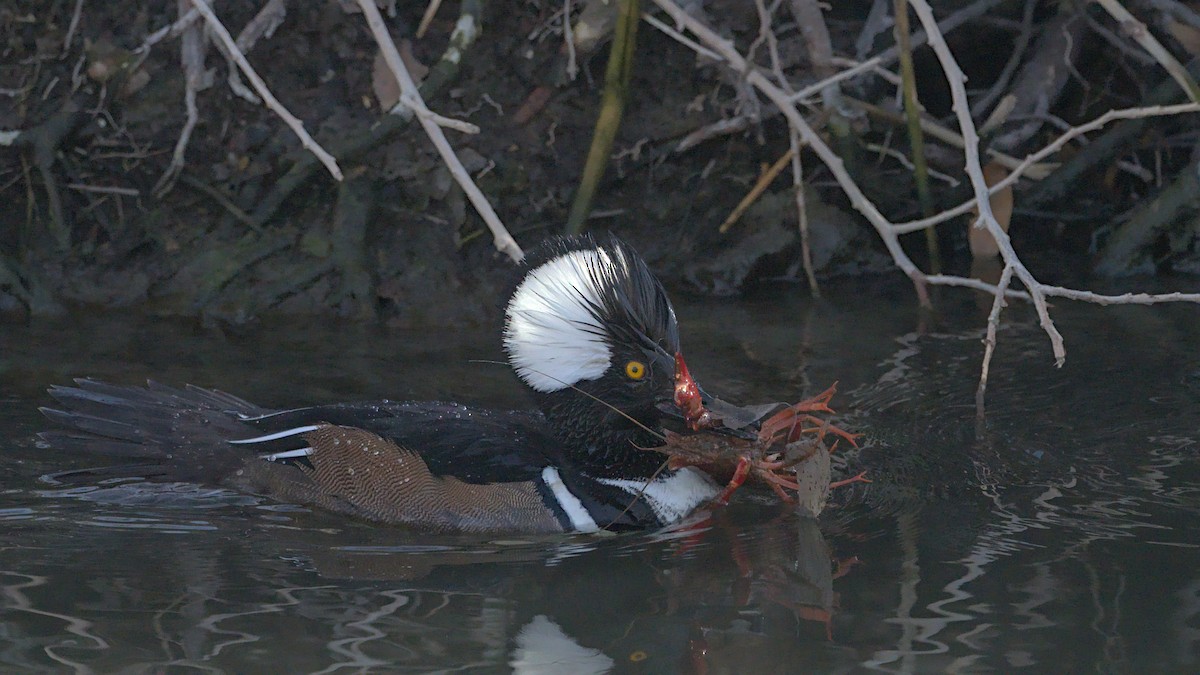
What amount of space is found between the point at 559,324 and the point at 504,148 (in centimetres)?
325

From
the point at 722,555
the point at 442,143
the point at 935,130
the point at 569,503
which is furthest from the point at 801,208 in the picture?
the point at 722,555

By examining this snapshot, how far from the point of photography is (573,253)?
4289 millimetres

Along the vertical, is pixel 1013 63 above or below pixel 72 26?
below

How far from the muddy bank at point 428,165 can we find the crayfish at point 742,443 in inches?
101

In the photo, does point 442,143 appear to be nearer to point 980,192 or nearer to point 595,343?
point 595,343

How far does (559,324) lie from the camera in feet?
14.3

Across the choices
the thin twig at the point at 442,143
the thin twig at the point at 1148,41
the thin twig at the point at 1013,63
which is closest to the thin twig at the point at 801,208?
the thin twig at the point at 1013,63

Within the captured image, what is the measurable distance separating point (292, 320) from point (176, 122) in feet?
4.19

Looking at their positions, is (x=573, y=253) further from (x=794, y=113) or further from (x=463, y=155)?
(x=463, y=155)

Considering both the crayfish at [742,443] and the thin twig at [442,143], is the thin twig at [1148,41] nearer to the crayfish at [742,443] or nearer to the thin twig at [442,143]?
the crayfish at [742,443]

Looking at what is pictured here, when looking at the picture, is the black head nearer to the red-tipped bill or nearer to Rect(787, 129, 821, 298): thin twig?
the red-tipped bill

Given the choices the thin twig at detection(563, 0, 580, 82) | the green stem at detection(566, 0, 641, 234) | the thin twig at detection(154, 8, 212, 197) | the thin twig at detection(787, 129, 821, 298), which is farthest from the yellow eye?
the thin twig at detection(154, 8, 212, 197)

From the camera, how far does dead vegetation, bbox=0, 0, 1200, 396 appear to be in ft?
22.7

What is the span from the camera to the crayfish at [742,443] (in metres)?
4.27
